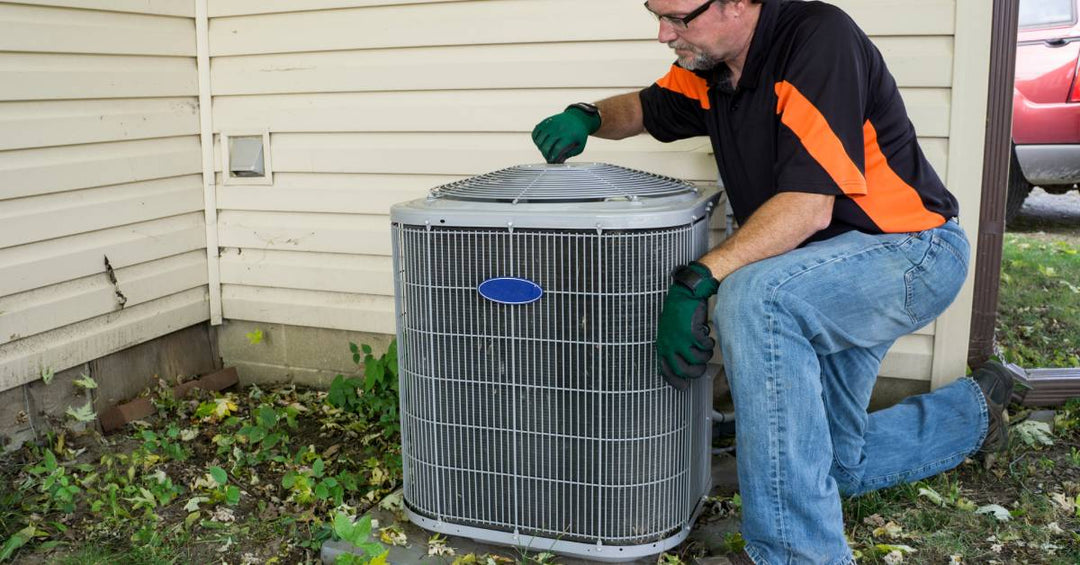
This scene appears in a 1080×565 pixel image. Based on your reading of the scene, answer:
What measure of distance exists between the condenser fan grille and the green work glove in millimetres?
250

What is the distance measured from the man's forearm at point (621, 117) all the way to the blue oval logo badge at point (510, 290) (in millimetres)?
858

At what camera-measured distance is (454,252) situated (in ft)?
8.09

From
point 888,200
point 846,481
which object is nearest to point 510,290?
point 888,200

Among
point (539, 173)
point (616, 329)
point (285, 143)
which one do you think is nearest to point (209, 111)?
point (285, 143)

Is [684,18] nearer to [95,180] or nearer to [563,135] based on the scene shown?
[563,135]

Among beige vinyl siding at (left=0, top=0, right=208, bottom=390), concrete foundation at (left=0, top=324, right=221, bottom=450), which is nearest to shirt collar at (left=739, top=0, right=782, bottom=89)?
beige vinyl siding at (left=0, top=0, right=208, bottom=390)

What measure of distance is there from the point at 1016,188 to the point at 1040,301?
87 cm

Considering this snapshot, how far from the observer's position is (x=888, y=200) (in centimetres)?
259

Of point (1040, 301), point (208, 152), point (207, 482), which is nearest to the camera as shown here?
point (207, 482)

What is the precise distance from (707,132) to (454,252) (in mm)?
1055

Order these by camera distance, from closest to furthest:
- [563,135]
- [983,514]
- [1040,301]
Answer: [983,514]
[563,135]
[1040,301]

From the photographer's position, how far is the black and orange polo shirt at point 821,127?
2.39 metres

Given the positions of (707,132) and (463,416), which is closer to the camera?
(463,416)

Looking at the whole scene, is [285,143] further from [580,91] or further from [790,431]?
[790,431]
